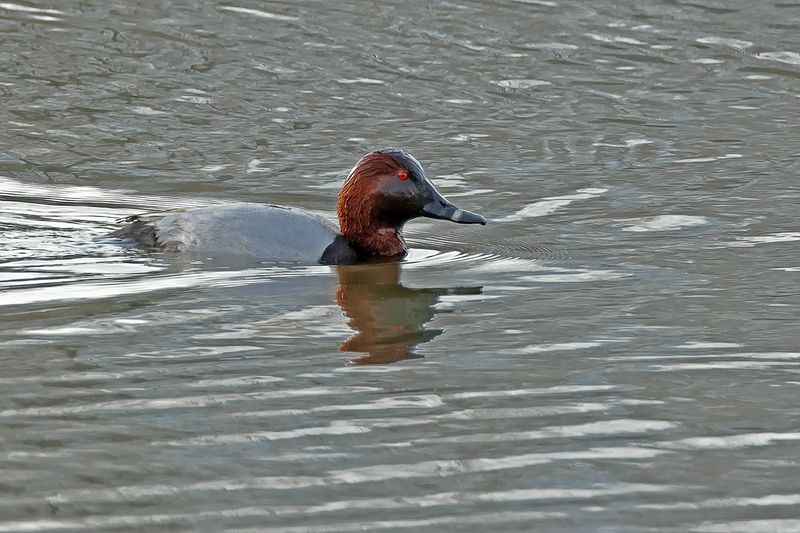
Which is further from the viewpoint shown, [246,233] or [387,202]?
[387,202]

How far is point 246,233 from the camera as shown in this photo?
8.38 m

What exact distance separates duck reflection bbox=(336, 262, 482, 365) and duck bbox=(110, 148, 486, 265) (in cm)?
25

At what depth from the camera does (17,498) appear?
4125 millimetres

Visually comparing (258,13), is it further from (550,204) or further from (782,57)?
(550,204)

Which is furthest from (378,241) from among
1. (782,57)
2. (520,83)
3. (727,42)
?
(727,42)

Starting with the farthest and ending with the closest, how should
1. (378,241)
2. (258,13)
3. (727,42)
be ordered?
(258,13), (727,42), (378,241)

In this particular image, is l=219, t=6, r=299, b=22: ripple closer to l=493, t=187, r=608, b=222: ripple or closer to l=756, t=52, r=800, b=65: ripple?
l=756, t=52, r=800, b=65: ripple

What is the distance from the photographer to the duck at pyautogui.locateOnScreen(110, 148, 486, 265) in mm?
8367

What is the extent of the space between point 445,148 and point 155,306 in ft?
18.4

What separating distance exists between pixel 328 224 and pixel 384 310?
1.93 m

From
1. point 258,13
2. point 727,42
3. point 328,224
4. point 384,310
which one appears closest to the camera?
point 384,310

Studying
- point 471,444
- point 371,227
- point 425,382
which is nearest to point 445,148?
point 371,227

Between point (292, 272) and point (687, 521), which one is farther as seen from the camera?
point (292, 272)

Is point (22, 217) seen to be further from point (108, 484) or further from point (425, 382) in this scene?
point (108, 484)
